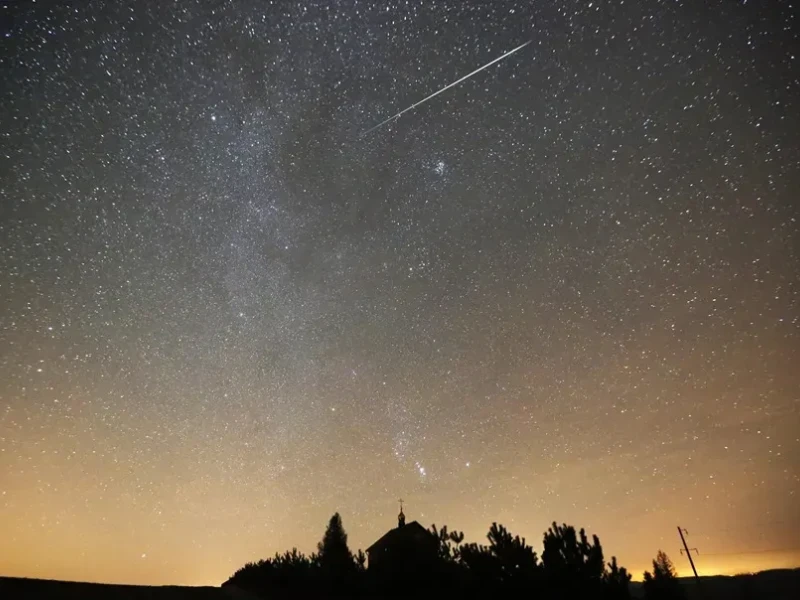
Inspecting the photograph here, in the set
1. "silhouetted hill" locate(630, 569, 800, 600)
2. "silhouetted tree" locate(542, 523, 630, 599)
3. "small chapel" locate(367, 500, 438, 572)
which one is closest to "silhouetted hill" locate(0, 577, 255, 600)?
"small chapel" locate(367, 500, 438, 572)

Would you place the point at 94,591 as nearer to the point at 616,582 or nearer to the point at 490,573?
the point at 490,573

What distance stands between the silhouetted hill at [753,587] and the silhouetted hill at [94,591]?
69.9 m

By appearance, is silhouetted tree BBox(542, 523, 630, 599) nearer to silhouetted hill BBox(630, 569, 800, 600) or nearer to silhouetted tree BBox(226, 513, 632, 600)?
silhouetted tree BBox(226, 513, 632, 600)

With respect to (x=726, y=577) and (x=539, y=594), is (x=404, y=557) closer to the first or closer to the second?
(x=539, y=594)

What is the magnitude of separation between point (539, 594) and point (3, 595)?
1529cm

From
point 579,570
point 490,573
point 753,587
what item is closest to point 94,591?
point 490,573

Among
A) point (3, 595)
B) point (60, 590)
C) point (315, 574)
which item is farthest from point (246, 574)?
point (3, 595)

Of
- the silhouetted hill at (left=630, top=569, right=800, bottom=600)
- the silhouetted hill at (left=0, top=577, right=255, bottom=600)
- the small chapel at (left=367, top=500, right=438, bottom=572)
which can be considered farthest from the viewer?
the silhouetted hill at (left=630, top=569, right=800, bottom=600)

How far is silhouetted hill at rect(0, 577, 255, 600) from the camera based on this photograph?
11.4 meters

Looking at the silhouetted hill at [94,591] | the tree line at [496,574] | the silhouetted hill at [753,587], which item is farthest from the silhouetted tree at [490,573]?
the silhouetted hill at [753,587]

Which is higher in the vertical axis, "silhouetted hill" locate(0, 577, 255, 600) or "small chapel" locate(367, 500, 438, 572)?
"small chapel" locate(367, 500, 438, 572)

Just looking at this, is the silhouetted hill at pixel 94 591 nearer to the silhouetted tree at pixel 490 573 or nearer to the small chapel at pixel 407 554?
the silhouetted tree at pixel 490 573

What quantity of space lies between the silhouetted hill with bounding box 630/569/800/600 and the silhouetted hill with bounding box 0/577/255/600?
6991 centimetres

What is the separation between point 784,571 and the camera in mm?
87438
